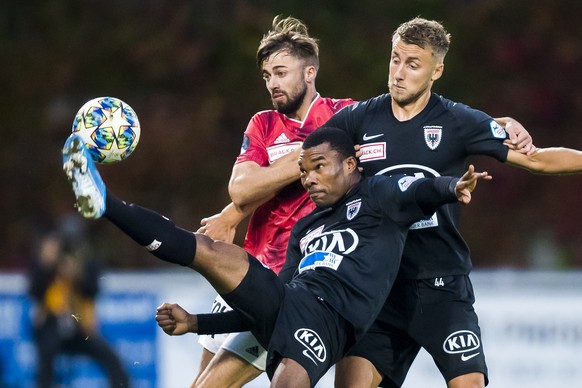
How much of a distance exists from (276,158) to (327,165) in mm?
672

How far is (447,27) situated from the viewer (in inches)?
575

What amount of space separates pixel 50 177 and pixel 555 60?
615 centimetres

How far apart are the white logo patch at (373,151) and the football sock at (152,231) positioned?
43.6 inches

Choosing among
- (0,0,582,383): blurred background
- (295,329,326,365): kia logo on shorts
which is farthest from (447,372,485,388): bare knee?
(0,0,582,383): blurred background

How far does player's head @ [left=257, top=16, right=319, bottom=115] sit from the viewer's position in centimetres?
704

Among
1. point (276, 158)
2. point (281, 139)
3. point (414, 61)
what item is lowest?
point (276, 158)

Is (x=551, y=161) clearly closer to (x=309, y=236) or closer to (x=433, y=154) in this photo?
(x=433, y=154)

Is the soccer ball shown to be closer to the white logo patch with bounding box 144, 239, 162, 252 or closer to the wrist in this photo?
the white logo patch with bounding box 144, 239, 162, 252

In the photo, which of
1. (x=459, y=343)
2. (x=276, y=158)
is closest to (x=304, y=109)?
(x=276, y=158)

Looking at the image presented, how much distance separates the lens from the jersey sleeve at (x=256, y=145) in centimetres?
708

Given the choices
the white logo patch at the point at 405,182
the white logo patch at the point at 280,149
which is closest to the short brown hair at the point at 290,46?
the white logo patch at the point at 280,149

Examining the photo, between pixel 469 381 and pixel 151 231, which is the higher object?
pixel 151 231

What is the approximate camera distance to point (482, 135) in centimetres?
648

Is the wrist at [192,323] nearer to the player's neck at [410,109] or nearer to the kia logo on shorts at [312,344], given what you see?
the kia logo on shorts at [312,344]
